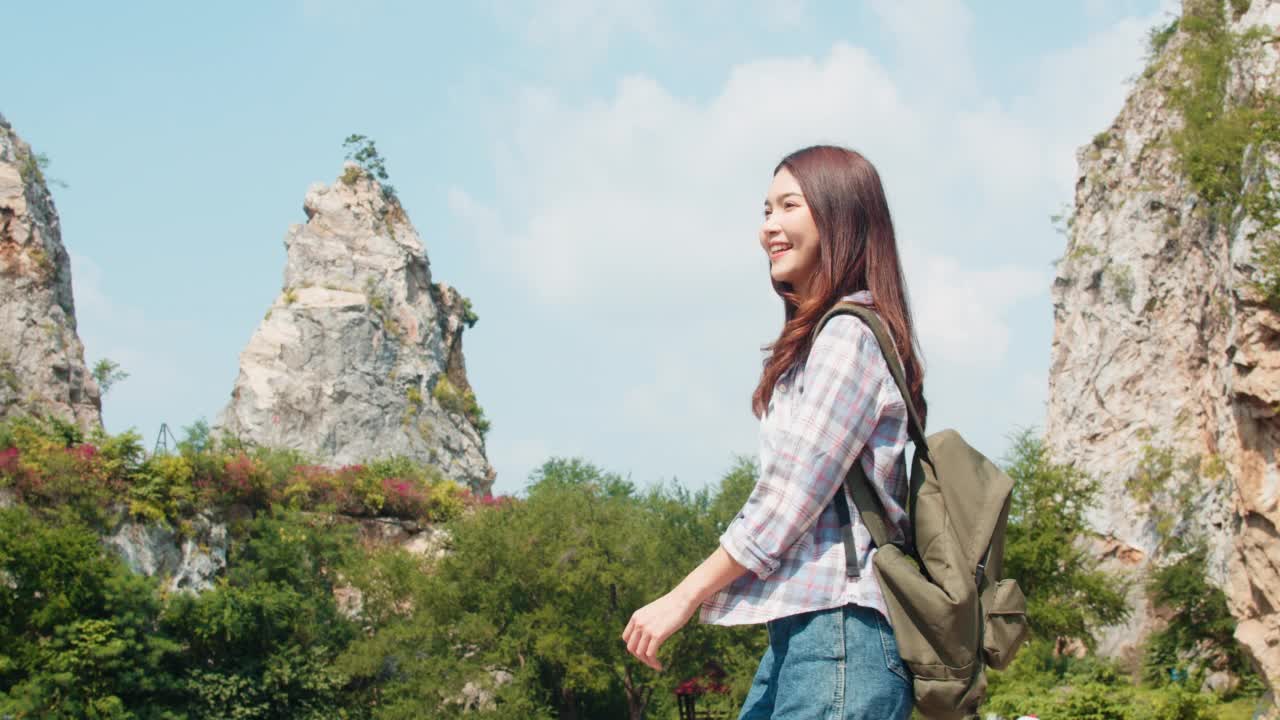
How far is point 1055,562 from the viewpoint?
99.5ft

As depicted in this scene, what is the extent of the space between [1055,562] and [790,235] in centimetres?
3056

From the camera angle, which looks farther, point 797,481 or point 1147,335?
point 1147,335

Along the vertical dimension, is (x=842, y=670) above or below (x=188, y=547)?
below

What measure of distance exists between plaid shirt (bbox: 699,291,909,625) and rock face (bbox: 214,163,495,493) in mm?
46098

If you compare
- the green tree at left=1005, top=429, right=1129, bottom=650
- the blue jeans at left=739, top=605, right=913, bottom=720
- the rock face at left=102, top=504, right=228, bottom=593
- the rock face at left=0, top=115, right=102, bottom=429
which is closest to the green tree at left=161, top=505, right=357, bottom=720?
the rock face at left=102, top=504, right=228, bottom=593

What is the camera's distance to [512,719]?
28.9 meters

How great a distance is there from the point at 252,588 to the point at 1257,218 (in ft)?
80.6

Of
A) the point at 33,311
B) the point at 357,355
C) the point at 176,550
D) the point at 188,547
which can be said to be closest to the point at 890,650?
the point at 176,550

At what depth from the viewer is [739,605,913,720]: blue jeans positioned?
195 cm

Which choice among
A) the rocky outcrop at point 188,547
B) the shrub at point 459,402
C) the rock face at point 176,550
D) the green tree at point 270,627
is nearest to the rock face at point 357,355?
the shrub at point 459,402

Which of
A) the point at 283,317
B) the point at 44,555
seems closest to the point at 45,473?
the point at 44,555

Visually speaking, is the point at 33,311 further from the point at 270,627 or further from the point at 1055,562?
the point at 1055,562

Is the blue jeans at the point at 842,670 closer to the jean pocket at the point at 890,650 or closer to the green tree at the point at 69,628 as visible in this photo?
the jean pocket at the point at 890,650

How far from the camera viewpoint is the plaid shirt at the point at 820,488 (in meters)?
2.00
